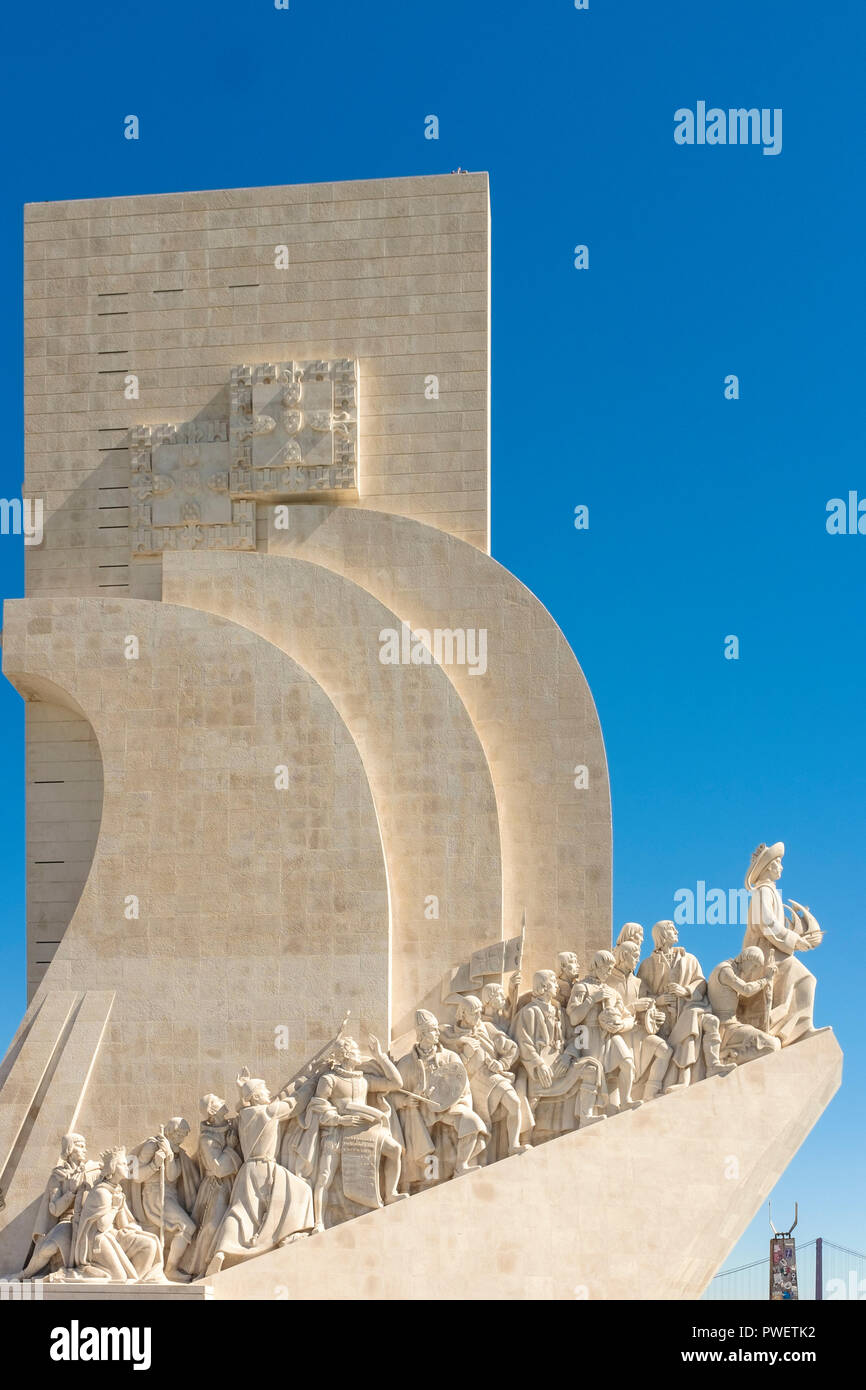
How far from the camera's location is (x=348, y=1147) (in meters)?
16.2

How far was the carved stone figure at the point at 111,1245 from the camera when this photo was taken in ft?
51.6

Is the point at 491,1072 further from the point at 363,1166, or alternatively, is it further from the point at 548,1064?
the point at 363,1166

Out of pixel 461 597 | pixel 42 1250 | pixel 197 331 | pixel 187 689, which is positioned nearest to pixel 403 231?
pixel 197 331

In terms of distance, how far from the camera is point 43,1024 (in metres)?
17.6

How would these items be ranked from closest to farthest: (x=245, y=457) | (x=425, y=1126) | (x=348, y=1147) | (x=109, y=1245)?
(x=109, y=1245) < (x=348, y=1147) < (x=425, y=1126) < (x=245, y=457)

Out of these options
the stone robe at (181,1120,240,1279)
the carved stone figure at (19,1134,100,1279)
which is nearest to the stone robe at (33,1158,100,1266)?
the carved stone figure at (19,1134,100,1279)

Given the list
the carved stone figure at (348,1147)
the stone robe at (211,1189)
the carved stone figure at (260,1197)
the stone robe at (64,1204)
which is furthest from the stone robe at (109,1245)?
the carved stone figure at (348,1147)

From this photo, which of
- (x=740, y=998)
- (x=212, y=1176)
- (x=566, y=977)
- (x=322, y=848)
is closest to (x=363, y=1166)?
(x=212, y=1176)

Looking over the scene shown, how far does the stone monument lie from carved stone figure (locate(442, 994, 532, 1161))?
0.11 feet

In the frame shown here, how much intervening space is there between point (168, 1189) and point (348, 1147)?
1569mm

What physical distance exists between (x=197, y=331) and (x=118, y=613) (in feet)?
10.2

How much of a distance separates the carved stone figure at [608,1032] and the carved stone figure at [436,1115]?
3.45ft

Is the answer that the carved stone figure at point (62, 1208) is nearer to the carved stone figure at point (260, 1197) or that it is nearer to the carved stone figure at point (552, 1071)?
the carved stone figure at point (260, 1197)
